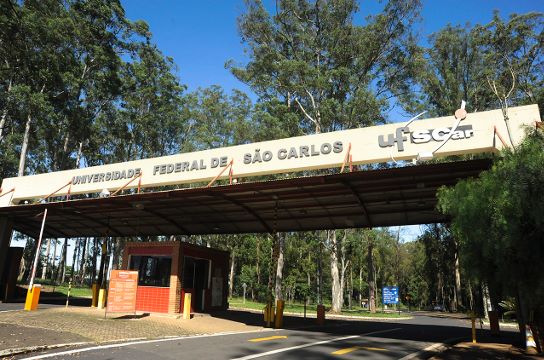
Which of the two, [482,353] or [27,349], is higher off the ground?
[27,349]

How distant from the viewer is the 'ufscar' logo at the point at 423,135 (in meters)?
12.6

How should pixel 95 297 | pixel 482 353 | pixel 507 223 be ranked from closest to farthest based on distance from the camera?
pixel 507 223
pixel 482 353
pixel 95 297

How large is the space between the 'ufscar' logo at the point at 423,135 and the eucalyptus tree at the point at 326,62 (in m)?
17.7

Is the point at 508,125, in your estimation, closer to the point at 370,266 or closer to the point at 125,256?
the point at 125,256

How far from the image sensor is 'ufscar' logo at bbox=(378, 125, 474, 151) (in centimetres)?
1264

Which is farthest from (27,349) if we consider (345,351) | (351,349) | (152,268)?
(152,268)

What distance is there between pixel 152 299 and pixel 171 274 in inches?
57.8

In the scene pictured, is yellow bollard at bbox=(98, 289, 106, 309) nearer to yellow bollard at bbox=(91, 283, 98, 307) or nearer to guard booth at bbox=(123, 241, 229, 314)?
yellow bollard at bbox=(91, 283, 98, 307)

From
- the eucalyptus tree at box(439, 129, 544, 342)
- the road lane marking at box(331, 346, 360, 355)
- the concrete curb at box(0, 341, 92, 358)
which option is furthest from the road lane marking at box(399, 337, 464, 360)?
the concrete curb at box(0, 341, 92, 358)

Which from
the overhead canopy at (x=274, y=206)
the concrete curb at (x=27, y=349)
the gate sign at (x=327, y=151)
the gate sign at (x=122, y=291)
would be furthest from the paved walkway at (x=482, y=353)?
the gate sign at (x=122, y=291)

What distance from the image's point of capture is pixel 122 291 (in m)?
16.4

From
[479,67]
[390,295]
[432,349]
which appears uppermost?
[479,67]

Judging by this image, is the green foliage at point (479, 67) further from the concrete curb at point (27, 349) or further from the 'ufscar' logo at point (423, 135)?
the concrete curb at point (27, 349)

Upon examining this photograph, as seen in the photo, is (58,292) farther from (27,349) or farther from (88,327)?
(27,349)
